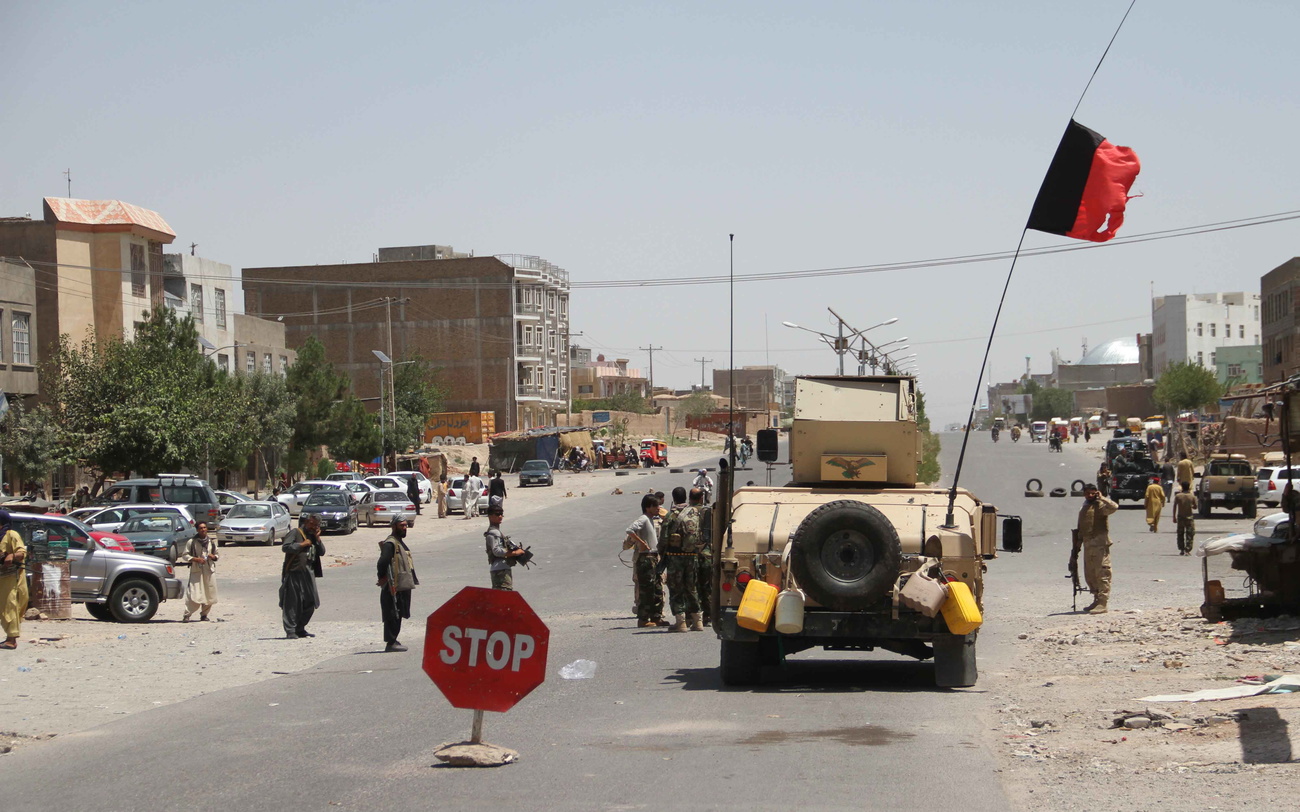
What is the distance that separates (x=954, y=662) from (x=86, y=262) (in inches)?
1927

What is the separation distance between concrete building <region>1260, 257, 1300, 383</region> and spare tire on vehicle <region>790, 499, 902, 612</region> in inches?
2548

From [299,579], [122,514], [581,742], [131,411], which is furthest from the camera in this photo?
[131,411]

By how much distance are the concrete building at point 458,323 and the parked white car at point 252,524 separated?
60.1 m

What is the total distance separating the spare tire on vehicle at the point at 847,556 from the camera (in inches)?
461

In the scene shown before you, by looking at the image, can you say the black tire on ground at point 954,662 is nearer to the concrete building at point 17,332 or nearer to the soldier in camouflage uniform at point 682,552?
the soldier in camouflage uniform at point 682,552

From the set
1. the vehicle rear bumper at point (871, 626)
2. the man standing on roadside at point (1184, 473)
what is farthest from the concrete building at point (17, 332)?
the vehicle rear bumper at point (871, 626)

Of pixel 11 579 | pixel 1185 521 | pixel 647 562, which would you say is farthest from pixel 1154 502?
pixel 11 579

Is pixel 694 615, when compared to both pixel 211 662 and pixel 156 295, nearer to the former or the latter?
pixel 211 662

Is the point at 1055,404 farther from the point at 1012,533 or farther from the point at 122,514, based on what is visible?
the point at 1012,533

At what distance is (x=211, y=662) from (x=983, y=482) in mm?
50175

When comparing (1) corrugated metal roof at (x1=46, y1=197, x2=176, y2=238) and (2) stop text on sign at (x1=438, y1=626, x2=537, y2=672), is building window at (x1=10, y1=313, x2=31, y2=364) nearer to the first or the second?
(1) corrugated metal roof at (x1=46, y1=197, x2=176, y2=238)

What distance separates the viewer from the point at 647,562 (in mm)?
17203

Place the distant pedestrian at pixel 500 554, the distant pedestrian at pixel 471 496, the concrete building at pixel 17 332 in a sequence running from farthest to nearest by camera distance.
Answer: the distant pedestrian at pixel 471 496 → the concrete building at pixel 17 332 → the distant pedestrian at pixel 500 554

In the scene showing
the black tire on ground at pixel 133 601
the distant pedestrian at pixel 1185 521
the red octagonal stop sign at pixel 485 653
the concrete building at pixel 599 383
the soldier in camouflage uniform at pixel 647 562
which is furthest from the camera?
the concrete building at pixel 599 383
